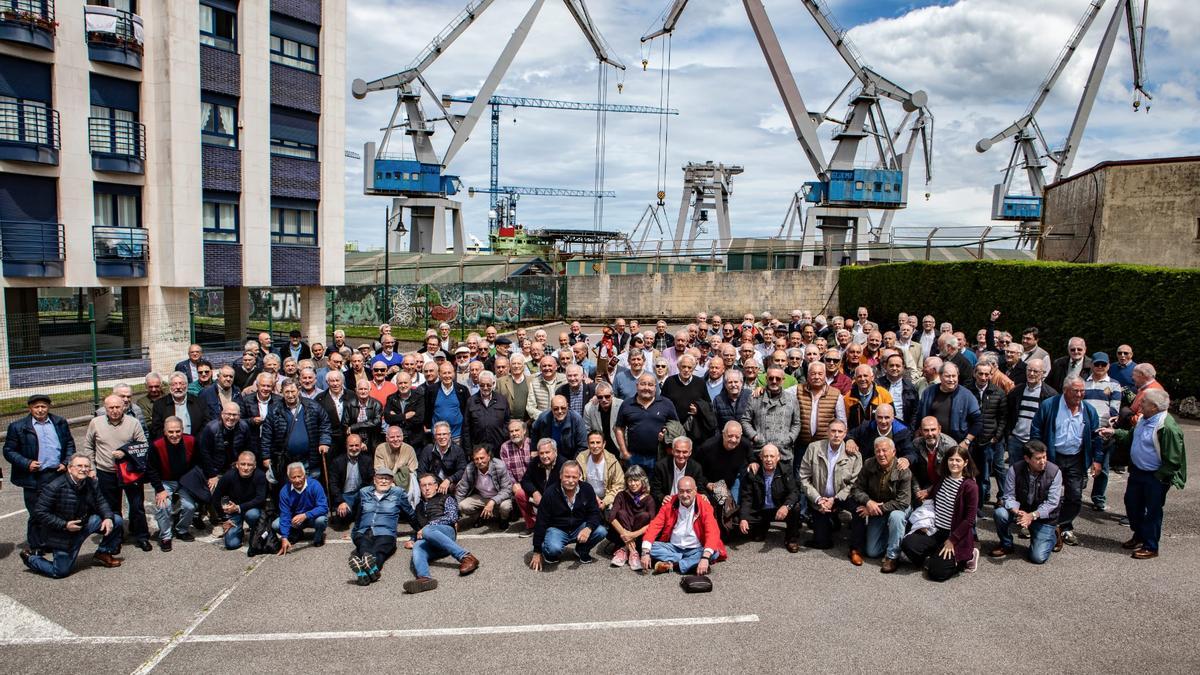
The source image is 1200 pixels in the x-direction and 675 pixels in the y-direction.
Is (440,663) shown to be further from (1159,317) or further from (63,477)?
(1159,317)

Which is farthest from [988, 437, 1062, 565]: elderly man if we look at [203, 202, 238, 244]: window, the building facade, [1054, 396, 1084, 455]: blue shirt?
[203, 202, 238, 244]: window

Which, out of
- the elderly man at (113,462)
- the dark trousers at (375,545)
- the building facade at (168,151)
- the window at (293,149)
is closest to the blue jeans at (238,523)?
the elderly man at (113,462)

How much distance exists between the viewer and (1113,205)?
18.4 m

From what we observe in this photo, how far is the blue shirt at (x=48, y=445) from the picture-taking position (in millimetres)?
8266

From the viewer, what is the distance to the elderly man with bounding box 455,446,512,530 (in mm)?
8805

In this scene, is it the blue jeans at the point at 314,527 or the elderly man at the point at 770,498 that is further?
the blue jeans at the point at 314,527

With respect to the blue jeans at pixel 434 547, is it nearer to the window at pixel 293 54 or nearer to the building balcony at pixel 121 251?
the building balcony at pixel 121 251

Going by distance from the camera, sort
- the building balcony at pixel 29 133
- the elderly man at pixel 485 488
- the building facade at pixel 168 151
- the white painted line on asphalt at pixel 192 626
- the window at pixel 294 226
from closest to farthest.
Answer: the white painted line on asphalt at pixel 192 626, the elderly man at pixel 485 488, the building balcony at pixel 29 133, the building facade at pixel 168 151, the window at pixel 294 226

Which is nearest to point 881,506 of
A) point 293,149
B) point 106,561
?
point 106,561

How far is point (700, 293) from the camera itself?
3350cm

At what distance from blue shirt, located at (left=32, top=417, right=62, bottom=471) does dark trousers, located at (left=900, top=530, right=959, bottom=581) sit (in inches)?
359

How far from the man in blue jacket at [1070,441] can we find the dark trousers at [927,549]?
1.49 m

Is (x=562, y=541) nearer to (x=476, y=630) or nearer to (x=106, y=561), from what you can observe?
(x=476, y=630)

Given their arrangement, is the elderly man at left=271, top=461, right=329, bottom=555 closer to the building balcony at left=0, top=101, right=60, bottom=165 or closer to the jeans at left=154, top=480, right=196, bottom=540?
the jeans at left=154, top=480, right=196, bottom=540
